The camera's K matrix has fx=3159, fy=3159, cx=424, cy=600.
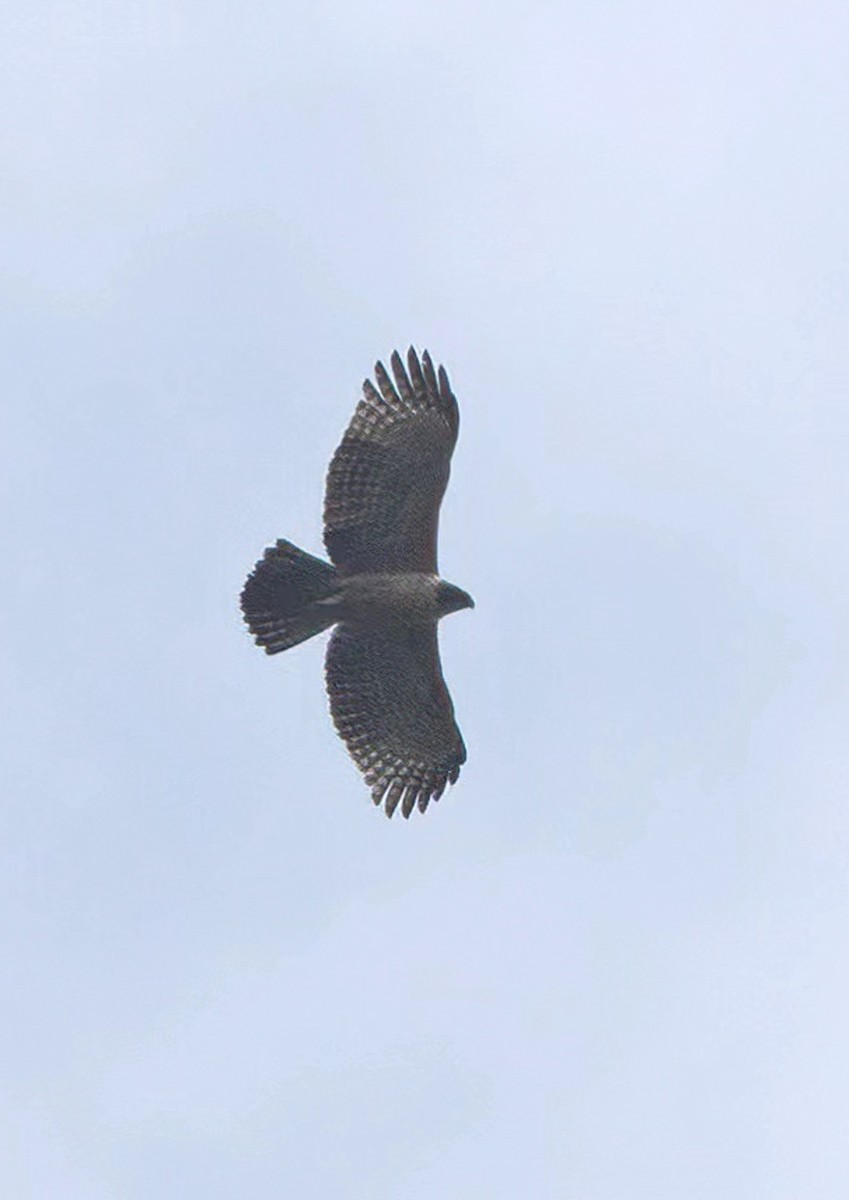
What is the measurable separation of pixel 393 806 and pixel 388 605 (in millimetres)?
2375

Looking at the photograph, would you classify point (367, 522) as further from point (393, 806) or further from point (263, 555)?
point (393, 806)

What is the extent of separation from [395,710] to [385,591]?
153 cm

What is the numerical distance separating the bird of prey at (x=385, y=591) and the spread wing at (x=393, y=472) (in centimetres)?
1

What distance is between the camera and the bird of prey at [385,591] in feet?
103

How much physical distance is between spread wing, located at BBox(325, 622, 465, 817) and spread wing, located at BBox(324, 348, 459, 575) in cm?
84

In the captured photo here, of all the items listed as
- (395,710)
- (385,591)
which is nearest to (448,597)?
(385,591)

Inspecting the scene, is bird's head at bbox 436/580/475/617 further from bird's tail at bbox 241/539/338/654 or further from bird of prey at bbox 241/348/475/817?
A: bird's tail at bbox 241/539/338/654

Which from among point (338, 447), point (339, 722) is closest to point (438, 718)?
point (339, 722)

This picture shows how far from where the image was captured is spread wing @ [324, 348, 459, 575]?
3148 cm

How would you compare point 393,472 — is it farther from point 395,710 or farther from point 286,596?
point 395,710

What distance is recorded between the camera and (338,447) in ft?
104

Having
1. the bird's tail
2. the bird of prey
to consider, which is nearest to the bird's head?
the bird of prey

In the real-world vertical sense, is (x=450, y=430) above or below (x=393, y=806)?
above

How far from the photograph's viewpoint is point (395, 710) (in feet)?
108
